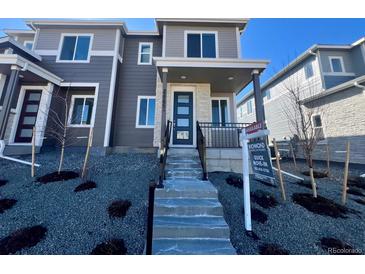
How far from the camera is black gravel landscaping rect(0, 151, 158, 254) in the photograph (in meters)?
2.54

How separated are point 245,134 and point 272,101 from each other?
13.3m

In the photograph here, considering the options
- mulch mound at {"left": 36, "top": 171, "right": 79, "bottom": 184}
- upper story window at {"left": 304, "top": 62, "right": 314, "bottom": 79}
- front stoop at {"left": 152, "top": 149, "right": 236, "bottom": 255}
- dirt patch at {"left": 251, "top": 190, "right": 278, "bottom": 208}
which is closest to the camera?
front stoop at {"left": 152, "top": 149, "right": 236, "bottom": 255}

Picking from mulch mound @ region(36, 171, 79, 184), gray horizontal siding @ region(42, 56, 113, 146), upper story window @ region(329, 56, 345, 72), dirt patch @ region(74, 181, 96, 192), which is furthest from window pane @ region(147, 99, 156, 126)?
upper story window @ region(329, 56, 345, 72)

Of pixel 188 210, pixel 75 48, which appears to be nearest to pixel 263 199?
pixel 188 210

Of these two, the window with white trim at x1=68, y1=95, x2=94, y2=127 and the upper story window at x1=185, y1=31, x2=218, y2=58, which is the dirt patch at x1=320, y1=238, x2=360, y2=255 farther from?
the window with white trim at x1=68, y1=95, x2=94, y2=127

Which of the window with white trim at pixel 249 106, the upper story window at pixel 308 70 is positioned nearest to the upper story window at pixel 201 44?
the upper story window at pixel 308 70

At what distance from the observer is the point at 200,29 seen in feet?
26.4

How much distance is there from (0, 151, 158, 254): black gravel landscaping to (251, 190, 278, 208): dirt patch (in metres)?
2.75

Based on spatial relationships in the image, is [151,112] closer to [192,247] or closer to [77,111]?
[77,111]

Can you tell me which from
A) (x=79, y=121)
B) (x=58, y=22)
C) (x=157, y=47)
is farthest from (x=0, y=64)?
(x=157, y=47)

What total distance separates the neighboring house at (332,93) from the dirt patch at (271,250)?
693 cm

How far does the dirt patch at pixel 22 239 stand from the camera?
2.41m

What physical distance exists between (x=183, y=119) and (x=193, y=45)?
3.81 metres

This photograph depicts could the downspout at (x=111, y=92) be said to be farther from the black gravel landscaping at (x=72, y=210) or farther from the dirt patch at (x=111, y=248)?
the dirt patch at (x=111, y=248)
